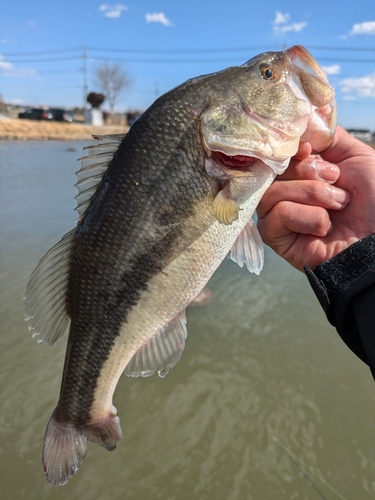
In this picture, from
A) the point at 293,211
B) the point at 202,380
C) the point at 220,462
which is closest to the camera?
the point at 293,211

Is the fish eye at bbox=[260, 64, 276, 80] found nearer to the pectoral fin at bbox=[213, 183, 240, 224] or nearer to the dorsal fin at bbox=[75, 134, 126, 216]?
the pectoral fin at bbox=[213, 183, 240, 224]

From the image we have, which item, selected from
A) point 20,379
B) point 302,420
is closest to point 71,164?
point 20,379

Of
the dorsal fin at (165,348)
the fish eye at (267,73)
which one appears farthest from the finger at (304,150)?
the dorsal fin at (165,348)

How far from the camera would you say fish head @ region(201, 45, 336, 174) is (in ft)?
5.55

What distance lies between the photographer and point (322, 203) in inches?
81.3

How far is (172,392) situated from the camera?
393 centimetres

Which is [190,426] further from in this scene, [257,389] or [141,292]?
→ [141,292]

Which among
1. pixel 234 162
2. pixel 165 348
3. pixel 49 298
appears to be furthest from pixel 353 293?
pixel 49 298

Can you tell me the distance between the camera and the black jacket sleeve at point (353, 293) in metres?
1.78

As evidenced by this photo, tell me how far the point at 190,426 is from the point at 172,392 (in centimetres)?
47

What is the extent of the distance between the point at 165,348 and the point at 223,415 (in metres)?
2.16

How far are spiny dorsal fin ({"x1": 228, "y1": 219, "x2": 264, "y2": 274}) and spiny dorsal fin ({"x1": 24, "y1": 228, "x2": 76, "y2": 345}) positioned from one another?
0.90 m

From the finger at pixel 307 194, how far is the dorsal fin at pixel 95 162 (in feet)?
3.05

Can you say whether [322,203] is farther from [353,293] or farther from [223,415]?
[223,415]
